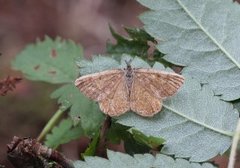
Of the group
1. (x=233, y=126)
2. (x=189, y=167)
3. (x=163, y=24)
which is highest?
(x=163, y=24)

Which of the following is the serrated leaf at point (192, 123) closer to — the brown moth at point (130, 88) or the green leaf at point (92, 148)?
the brown moth at point (130, 88)

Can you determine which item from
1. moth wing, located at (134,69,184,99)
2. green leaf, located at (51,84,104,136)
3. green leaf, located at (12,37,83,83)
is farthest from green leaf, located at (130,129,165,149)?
green leaf, located at (12,37,83,83)

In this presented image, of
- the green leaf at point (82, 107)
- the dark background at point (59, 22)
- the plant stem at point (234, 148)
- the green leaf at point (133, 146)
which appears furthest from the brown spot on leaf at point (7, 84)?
the dark background at point (59, 22)

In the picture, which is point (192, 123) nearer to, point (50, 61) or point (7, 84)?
point (7, 84)

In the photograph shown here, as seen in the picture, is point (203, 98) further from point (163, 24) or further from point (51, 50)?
point (51, 50)

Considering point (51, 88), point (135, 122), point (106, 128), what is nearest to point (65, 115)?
point (106, 128)

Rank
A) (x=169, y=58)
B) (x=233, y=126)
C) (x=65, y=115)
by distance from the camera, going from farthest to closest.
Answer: (x=65, y=115) < (x=169, y=58) < (x=233, y=126)

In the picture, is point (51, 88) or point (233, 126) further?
point (51, 88)
